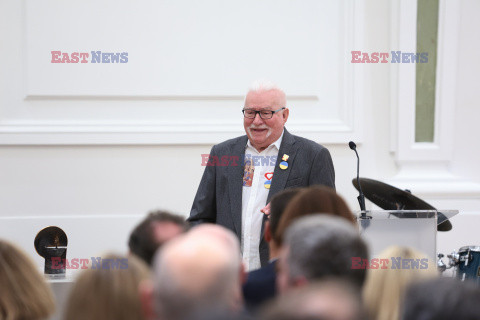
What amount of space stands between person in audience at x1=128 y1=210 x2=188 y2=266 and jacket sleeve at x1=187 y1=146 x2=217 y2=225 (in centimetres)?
166

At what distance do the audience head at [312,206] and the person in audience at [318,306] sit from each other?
137cm

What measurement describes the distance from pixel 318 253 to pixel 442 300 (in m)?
0.56

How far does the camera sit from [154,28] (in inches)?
228

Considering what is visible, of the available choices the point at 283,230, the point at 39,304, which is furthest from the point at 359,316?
the point at 283,230

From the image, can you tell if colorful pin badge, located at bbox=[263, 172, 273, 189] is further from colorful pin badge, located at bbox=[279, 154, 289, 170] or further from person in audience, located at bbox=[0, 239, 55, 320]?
person in audience, located at bbox=[0, 239, 55, 320]

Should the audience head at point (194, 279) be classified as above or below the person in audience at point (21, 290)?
above

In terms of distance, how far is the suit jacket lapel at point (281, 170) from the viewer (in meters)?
4.24

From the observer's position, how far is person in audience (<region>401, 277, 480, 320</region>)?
1573 millimetres

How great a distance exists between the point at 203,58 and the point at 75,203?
4.77 ft

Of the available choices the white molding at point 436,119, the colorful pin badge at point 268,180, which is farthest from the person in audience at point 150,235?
the white molding at point 436,119

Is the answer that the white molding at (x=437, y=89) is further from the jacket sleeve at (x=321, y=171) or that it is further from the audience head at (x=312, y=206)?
the audience head at (x=312, y=206)

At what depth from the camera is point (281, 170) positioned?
14.1 feet

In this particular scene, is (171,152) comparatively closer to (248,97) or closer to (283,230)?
(248,97)

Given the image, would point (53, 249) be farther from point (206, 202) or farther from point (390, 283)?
point (390, 283)
